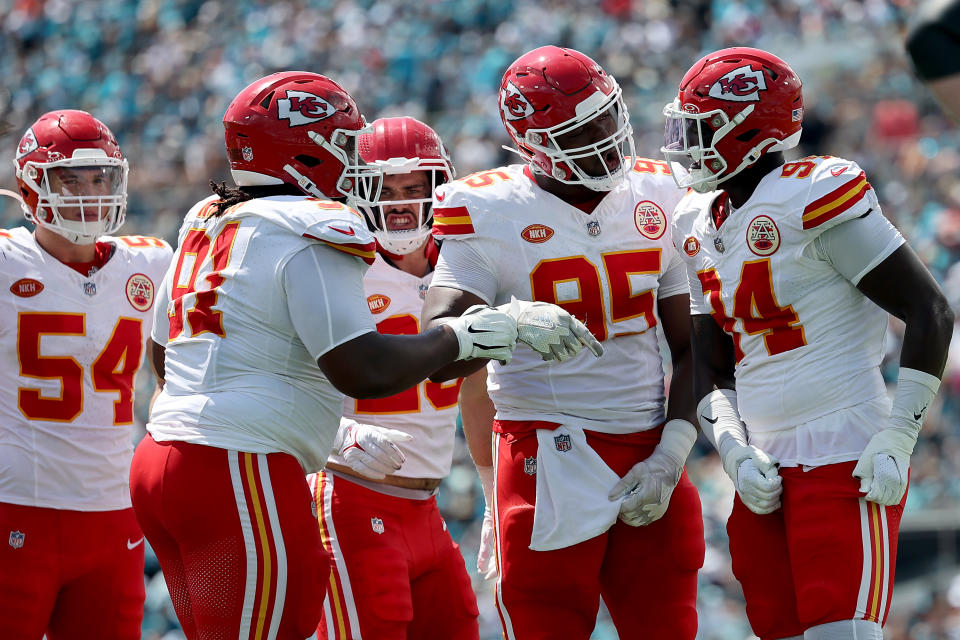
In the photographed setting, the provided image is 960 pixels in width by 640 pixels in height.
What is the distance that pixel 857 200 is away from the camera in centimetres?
349

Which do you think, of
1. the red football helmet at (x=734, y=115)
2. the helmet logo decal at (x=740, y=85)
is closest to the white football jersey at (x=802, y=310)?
the red football helmet at (x=734, y=115)

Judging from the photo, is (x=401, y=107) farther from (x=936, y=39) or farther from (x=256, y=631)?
(x=936, y=39)

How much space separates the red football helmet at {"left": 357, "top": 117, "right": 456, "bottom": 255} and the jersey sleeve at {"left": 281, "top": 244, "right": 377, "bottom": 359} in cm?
125

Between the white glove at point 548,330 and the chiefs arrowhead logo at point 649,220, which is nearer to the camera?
the white glove at point 548,330

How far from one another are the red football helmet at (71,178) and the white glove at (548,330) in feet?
6.18

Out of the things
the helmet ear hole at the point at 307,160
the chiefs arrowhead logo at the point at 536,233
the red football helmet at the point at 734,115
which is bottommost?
the chiefs arrowhead logo at the point at 536,233

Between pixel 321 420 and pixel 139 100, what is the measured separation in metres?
14.2

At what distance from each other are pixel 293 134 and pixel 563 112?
851 mm


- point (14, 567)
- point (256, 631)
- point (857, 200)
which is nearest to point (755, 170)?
point (857, 200)

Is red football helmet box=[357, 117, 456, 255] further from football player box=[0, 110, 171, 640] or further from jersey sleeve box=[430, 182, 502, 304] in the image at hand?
football player box=[0, 110, 171, 640]

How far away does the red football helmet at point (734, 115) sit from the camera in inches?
147

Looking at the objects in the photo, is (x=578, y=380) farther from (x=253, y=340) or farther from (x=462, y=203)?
(x=253, y=340)

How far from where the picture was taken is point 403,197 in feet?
15.3

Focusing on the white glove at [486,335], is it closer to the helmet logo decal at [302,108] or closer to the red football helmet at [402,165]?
the helmet logo decal at [302,108]
